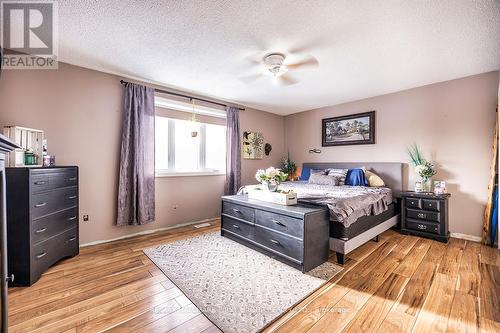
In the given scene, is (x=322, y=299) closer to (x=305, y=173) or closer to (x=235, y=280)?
(x=235, y=280)

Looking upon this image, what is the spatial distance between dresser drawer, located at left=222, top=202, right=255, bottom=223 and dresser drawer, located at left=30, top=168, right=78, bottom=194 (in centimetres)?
187

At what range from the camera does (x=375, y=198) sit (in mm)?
3002

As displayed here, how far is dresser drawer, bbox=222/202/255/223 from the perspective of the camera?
2762 mm

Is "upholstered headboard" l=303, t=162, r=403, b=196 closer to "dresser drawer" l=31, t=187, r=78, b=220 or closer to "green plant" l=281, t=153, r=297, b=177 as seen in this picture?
"green plant" l=281, t=153, r=297, b=177

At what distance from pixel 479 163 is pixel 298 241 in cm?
305

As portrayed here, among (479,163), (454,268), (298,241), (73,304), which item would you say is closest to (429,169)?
(479,163)

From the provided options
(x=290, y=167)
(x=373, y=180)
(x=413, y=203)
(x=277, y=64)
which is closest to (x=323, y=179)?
(x=373, y=180)

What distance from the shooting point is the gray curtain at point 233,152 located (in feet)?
14.6

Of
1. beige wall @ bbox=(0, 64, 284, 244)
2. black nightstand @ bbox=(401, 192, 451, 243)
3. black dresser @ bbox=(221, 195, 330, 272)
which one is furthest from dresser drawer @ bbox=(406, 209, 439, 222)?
beige wall @ bbox=(0, 64, 284, 244)

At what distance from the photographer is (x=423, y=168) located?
131 inches

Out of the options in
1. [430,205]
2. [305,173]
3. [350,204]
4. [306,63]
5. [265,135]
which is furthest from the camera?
[265,135]

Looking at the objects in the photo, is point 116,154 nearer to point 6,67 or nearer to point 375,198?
point 6,67

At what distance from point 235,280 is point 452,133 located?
382cm

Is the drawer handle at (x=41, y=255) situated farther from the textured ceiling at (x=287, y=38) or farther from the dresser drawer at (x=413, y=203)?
the dresser drawer at (x=413, y=203)
